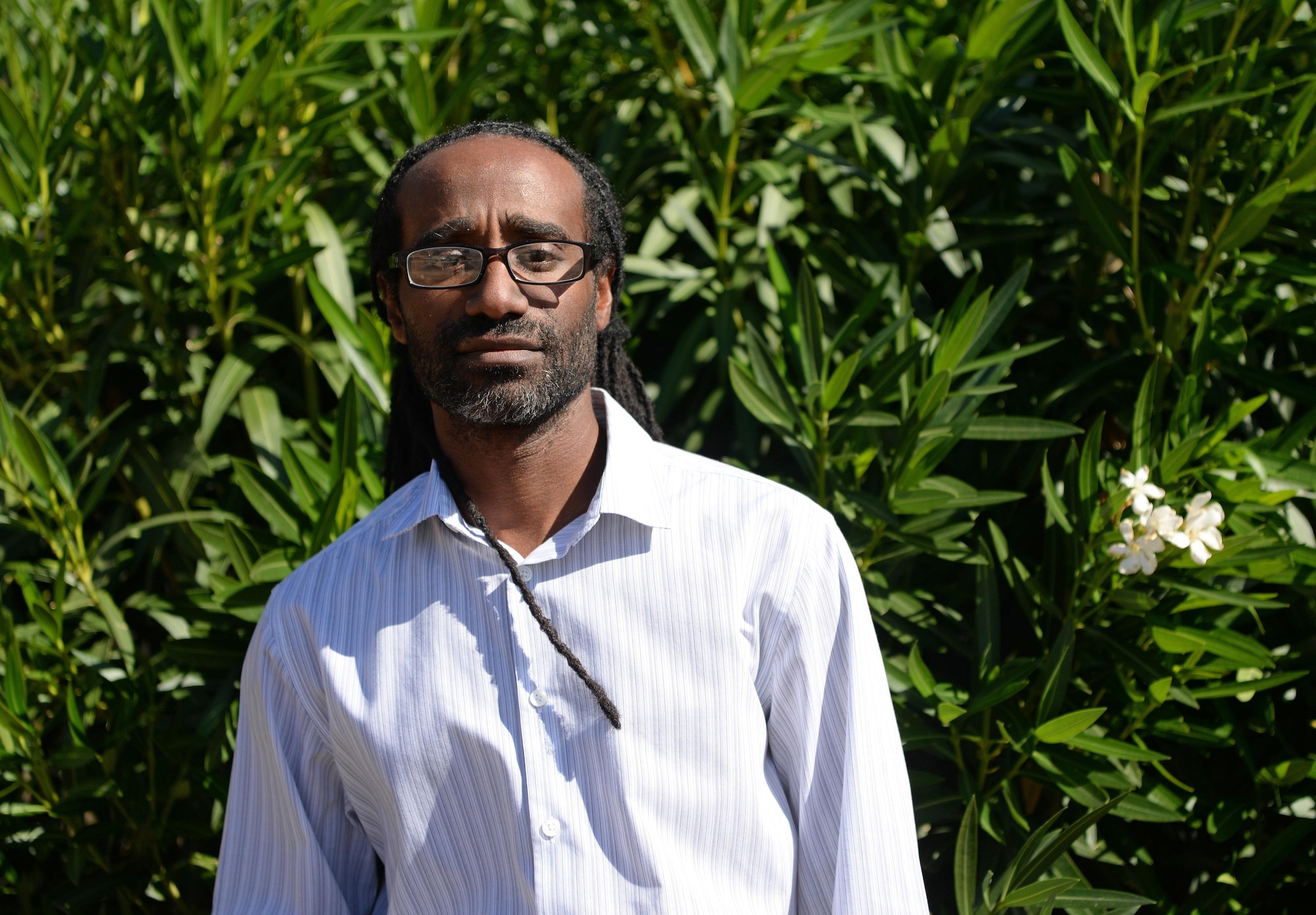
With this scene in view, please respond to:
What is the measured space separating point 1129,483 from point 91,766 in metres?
1.72

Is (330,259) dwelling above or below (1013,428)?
above

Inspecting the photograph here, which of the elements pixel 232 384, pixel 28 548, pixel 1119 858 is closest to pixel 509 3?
pixel 232 384

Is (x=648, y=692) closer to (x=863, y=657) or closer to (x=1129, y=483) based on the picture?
(x=863, y=657)

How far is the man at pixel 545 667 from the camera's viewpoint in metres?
1.13

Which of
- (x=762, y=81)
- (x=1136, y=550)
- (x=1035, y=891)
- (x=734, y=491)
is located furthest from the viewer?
(x=762, y=81)

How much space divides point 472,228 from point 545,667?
0.50m

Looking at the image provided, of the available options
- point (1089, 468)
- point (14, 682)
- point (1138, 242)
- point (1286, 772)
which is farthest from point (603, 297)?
point (1286, 772)

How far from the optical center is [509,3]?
2.23m

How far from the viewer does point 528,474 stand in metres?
1.26

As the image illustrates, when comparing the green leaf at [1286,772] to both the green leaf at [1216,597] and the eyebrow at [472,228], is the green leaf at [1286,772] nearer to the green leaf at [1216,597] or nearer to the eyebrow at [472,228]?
the green leaf at [1216,597]

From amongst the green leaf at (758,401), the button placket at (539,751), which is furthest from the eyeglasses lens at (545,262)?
the green leaf at (758,401)

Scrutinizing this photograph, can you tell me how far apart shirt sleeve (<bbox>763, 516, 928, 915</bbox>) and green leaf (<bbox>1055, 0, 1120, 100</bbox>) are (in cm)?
100

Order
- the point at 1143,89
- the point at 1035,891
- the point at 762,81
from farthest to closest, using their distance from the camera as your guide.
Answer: the point at 762,81 → the point at 1143,89 → the point at 1035,891

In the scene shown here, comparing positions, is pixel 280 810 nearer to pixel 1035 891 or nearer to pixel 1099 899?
pixel 1035 891
